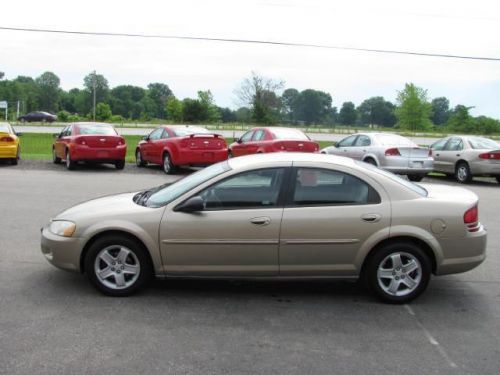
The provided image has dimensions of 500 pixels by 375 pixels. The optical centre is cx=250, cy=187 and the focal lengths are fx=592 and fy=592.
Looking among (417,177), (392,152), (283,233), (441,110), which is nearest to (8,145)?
(392,152)

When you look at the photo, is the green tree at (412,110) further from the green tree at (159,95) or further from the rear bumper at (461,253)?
the rear bumper at (461,253)

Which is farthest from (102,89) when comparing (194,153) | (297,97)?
(194,153)

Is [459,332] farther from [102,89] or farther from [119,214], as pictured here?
[102,89]

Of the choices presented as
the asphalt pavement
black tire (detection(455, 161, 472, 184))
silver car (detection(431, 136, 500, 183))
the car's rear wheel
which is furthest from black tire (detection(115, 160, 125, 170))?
the asphalt pavement

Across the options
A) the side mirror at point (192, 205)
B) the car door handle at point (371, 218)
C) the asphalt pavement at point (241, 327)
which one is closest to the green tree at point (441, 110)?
the asphalt pavement at point (241, 327)

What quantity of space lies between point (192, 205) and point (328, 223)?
1218mm

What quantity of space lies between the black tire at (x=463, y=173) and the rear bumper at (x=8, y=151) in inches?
540

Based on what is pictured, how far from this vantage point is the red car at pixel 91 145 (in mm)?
17531

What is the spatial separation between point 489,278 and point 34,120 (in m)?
84.7

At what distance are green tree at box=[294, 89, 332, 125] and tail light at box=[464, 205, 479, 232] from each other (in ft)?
393

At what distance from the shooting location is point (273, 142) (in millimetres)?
17719

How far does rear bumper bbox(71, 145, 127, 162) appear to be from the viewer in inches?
689

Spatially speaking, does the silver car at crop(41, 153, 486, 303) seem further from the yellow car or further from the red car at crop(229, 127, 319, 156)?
the yellow car

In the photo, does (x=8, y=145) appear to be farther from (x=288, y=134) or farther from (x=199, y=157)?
(x=288, y=134)
